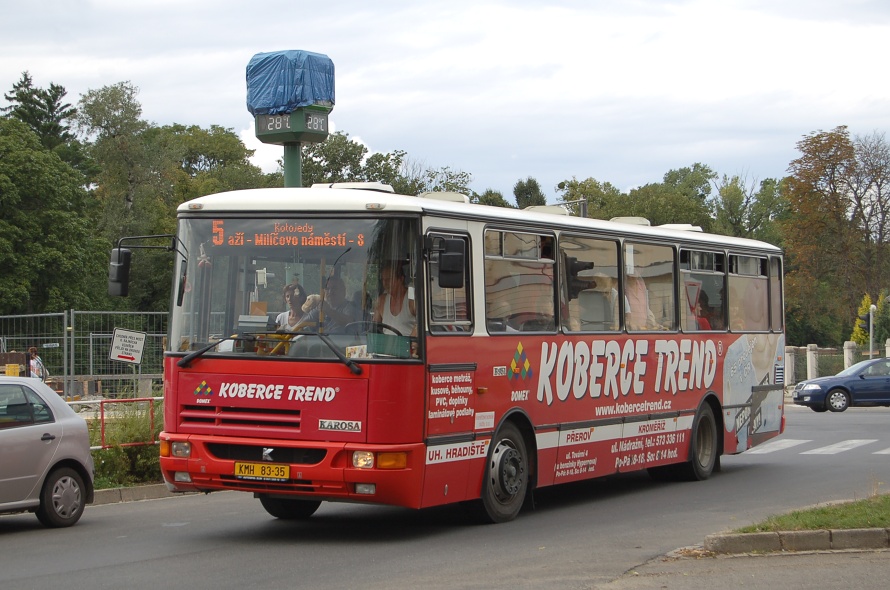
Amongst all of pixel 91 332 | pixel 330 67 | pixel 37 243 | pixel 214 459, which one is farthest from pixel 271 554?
pixel 37 243

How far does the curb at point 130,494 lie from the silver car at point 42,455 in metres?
2.75

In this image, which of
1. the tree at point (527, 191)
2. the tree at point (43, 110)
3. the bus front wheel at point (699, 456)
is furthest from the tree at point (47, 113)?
the bus front wheel at point (699, 456)

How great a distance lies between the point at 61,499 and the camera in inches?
517

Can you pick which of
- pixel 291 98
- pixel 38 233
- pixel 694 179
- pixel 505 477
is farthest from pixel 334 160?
pixel 694 179

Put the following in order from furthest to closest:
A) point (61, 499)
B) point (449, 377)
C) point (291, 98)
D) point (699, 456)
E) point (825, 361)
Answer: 1. point (825, 361)
2. point (291, 98)
3. point (699, 456)
4. point (61, 499)
5. point (449, 377)

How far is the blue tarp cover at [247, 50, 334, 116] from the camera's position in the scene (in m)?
26.4

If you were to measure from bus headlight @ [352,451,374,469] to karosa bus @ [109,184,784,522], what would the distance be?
0.06ft

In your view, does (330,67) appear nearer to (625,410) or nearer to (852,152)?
(625,410)

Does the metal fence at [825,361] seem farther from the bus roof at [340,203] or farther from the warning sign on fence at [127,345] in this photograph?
the bus roof at [340,203]

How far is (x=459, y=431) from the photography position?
12156 millimetres

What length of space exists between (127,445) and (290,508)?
419 centimetres

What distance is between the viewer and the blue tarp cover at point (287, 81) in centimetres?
2636

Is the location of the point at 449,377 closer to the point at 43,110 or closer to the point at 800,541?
the point at 800,541

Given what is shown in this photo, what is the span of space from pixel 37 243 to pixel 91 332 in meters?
39.8
